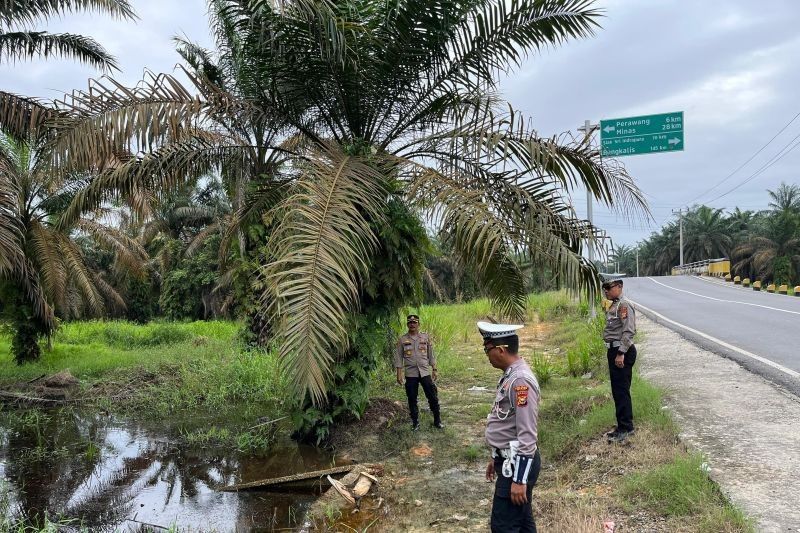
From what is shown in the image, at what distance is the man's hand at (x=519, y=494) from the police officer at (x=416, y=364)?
444 cm

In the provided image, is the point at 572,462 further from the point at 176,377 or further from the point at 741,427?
the point at 176,377

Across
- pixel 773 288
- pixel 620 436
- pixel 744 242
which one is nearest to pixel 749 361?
pixel 620 436

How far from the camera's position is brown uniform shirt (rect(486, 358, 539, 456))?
3.34 meters

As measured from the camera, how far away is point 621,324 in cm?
566

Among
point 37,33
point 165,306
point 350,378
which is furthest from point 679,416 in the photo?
point 165,306

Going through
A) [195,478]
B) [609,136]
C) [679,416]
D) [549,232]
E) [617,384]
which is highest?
[609,136]

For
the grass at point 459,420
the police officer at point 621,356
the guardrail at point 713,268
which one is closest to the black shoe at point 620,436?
the police officer at point 621,356

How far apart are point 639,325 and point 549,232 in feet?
29.2

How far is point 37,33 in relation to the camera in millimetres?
10164

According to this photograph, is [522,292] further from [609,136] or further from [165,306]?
[165,306]

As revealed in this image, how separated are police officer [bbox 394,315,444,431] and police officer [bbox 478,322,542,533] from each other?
4088mm

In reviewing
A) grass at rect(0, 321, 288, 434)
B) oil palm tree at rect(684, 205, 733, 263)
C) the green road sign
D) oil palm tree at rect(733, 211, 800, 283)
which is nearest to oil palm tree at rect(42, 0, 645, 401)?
grass at rect(0, 321, 288, 434)

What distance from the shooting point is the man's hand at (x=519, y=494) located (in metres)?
3.26

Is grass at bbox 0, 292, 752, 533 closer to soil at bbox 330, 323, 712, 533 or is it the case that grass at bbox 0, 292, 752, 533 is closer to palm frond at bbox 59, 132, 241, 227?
soil at bbox 330, 323, 712, 533
